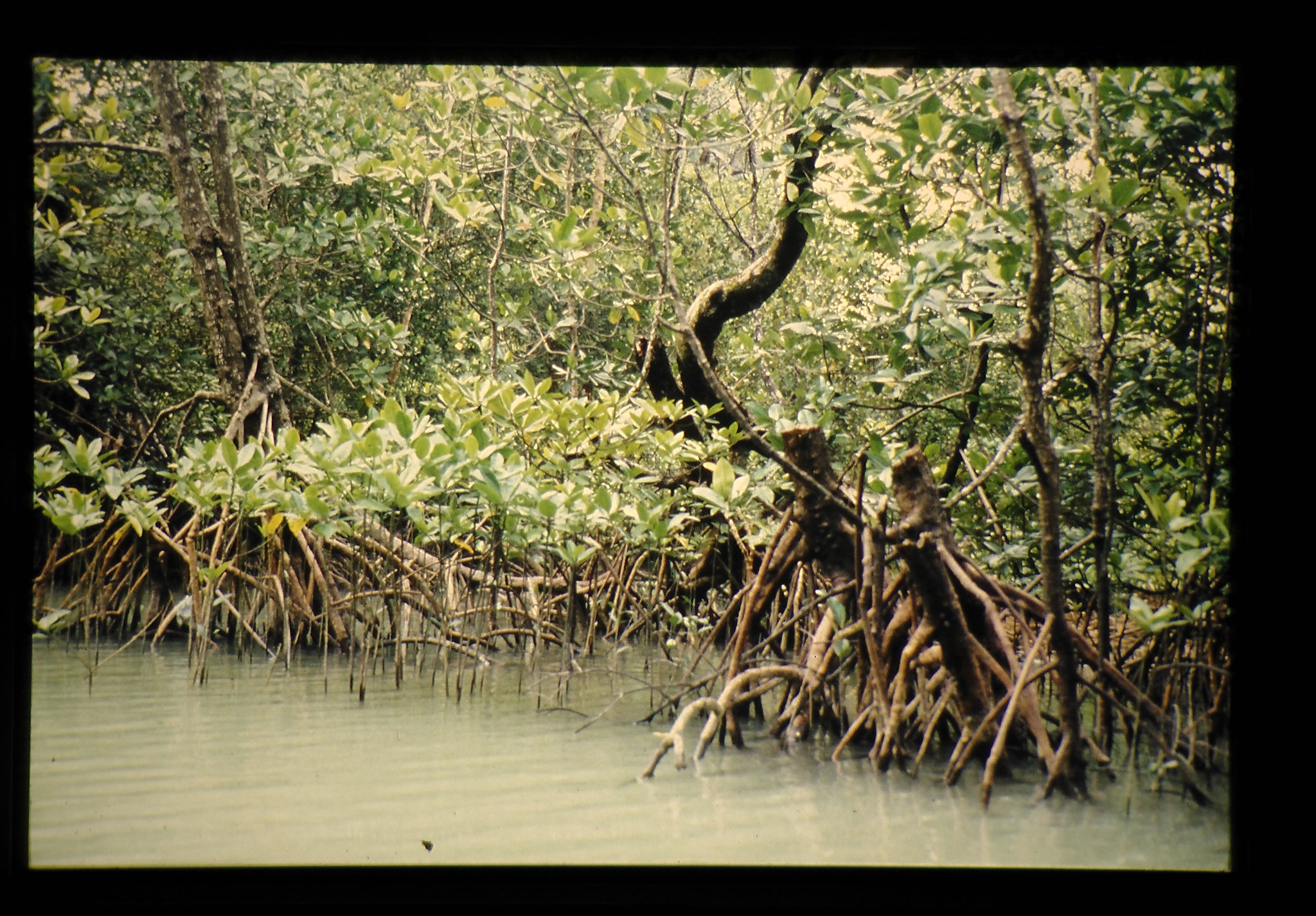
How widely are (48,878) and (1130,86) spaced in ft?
10.3

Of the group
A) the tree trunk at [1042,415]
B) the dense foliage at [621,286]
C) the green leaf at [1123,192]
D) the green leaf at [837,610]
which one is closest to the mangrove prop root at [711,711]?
the green leaf at [837,610]

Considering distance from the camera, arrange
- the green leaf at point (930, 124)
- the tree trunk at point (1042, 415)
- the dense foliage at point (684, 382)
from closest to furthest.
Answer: the tree trunk at point (1042, 415), the green leaf at point (930, 124), the dense foliage at point (684, 382)

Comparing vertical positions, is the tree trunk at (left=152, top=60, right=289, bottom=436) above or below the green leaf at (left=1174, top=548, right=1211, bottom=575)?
above

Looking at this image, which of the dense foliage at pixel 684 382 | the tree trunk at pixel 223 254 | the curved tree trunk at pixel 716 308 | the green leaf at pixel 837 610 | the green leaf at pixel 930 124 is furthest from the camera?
the tree trunk at pixel 223 254

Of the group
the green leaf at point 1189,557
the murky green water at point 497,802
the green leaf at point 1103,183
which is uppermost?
the green leaf at point 1103,183

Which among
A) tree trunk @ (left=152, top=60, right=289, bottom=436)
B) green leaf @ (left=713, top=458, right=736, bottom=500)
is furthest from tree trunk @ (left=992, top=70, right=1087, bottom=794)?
tree trunk @ (left=152, top=60, right=289, bottom=436)

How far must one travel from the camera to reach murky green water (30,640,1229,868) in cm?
191

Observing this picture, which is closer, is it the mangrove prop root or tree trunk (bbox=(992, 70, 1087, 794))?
tree trunk (bbox=(992, 70, 1087, 794))

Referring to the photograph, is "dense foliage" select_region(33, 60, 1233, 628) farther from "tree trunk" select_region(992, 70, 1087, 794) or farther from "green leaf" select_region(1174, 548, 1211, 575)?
"tree trunk" select_region(992, 70, 1087, 794)

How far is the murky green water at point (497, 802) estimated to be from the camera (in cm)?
191

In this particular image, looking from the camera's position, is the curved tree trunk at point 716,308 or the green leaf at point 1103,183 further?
the curved tree trunk at point 716,308

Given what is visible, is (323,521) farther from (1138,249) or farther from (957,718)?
(1138,249)

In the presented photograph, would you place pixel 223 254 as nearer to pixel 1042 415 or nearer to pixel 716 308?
pixel 716 308

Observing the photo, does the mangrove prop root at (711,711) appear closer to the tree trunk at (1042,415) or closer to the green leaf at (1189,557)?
the tree trunk at (1042,415)
